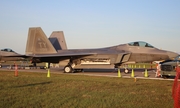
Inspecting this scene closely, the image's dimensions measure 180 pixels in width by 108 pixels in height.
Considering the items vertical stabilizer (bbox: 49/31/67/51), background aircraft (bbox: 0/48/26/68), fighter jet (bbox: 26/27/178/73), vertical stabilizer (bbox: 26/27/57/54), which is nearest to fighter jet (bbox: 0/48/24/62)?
background aircraft (bbox: 0/48/26/68)

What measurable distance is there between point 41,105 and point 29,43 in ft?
74.6

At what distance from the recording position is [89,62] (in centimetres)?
2378

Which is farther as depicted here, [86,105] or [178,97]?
[86,105]

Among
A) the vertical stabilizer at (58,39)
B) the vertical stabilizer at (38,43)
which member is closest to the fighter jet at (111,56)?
the vertical stabilizer at (38,43)

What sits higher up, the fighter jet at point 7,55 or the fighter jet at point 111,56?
the fighter jet at point 7,55

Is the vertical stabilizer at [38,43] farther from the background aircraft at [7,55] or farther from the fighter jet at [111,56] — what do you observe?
the background aircraft at [7,55]

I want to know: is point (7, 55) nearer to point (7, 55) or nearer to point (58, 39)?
point (7, 55)

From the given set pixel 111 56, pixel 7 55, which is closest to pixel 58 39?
pixel 7 55

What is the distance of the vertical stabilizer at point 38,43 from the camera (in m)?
27.9

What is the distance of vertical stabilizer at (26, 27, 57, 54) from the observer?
91.4 ft

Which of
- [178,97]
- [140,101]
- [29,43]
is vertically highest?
[29,43]

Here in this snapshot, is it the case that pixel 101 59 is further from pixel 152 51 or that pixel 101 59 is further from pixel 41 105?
pixel 41 105

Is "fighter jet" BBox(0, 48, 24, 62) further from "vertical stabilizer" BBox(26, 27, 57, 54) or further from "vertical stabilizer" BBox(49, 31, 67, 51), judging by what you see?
"vertical stabilizer" BBox(26, 27, 57, 54)

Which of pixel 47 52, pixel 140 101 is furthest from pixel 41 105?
pixel 47 52
